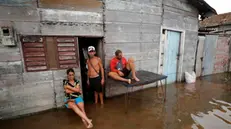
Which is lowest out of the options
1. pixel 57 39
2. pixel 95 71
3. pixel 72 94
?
pixel 72 94

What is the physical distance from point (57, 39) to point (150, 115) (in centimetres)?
325

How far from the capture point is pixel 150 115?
3.50 metres

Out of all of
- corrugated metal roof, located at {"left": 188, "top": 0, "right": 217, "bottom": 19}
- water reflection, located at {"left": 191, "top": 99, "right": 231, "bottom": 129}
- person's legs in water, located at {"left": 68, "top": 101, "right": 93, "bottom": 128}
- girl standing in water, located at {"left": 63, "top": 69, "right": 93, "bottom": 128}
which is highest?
corrugated metal roof, located at {"left": 188, "top": 0, "right": 217, "bottom": 19}

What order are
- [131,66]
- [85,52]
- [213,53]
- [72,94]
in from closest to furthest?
1. [72,94]
2. [131,66]
3. [85,52]
4. [213,53]

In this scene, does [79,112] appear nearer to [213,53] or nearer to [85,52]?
[85,52]

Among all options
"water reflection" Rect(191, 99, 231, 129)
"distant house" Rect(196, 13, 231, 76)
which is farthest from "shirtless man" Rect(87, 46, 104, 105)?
"distant house" Rect(196, 13, 231, 76)

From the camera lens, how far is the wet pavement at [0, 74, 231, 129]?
120 inches

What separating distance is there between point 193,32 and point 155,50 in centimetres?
270

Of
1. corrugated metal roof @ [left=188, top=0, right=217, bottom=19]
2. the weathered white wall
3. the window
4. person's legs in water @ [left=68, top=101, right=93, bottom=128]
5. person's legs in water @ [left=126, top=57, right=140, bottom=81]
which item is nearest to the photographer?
person's legs in water @ [left=68, top=101, right=93, bottom=128]

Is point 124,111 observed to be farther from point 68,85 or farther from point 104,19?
point 104,19

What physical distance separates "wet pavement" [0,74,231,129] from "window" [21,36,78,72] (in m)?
1.32

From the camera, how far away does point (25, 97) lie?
3.28 m

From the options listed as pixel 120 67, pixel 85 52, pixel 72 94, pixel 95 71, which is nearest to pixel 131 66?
pixel 120 67

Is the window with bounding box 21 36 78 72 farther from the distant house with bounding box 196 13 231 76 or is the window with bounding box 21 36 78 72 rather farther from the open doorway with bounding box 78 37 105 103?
the distant house with bounding box 196 13 231 76
